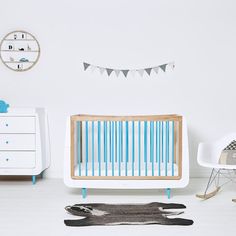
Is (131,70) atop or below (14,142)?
atop

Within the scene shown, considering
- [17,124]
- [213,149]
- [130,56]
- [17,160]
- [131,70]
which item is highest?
[130,56]

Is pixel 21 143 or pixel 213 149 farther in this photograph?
pixel 21 143

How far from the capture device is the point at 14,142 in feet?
15.6

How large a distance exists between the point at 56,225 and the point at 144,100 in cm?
235

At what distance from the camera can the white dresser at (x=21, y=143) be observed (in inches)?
187

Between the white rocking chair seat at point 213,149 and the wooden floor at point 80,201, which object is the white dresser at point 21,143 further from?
the white rocking chair seat at point 213,149

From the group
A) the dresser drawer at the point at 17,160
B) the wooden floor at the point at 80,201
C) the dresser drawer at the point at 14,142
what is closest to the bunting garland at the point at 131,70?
the dresser drawer at the point at 14,142

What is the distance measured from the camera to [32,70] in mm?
5195

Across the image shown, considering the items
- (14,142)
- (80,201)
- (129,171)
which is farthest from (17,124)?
(129,171)

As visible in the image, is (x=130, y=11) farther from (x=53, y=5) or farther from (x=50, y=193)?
(x=50, y=193)

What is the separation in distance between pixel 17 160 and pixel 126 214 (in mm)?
1752

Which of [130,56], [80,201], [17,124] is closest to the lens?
[80,201]

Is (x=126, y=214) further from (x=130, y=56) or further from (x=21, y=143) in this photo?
(x=130, y=56)

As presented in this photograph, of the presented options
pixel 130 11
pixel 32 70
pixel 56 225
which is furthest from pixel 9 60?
pixel 56 225
